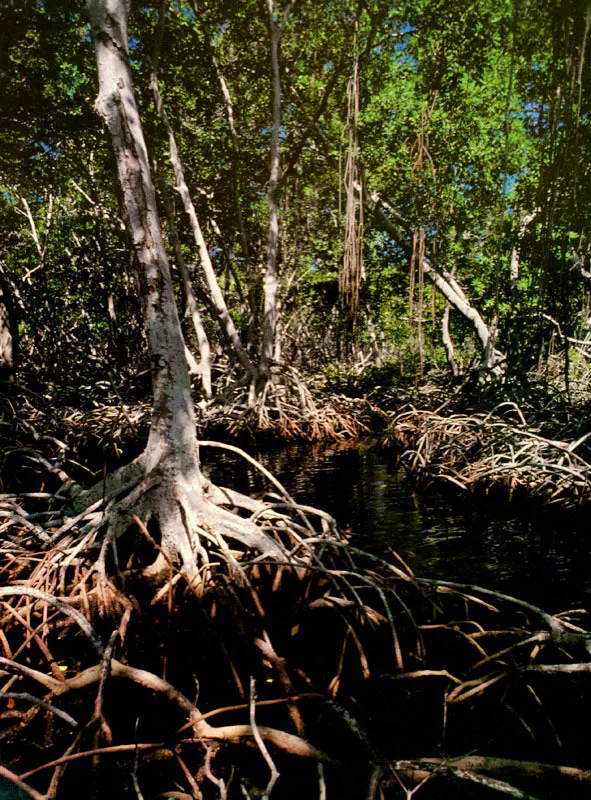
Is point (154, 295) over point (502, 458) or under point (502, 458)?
over

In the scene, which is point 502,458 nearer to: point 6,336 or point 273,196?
point 273,196

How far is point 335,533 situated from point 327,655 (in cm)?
76

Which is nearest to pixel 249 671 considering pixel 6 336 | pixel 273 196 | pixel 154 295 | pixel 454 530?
pixel 154 295

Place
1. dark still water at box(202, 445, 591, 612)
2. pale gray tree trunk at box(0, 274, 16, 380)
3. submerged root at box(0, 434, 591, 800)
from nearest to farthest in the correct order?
submerged root at box(0, 434, 591, 800) → dark still water at box(202, 445, 591, 612) → pale gray tree trunk at box(0, 274, 16, 380)

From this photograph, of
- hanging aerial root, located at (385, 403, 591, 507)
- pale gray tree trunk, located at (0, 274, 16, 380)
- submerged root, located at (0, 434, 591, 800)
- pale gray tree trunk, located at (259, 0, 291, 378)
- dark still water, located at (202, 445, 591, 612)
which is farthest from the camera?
pale gray tree trunk, located at (259, 0, 291, 378)

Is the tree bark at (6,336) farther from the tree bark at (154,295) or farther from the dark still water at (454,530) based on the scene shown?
the tree bark at (154,295)

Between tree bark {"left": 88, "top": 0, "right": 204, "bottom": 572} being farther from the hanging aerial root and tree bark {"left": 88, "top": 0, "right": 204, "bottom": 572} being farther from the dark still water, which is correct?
the hanging aerial root

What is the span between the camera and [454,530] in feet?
16.1

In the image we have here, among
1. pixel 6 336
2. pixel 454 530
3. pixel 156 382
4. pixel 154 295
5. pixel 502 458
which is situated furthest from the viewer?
pixel 6 336

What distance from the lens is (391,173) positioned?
11539mm

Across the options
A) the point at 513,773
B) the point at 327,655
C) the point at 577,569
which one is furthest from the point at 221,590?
the point at 577,569

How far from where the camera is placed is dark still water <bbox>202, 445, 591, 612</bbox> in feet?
12.2

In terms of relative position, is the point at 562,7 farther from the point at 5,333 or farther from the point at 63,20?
the point at 63,20

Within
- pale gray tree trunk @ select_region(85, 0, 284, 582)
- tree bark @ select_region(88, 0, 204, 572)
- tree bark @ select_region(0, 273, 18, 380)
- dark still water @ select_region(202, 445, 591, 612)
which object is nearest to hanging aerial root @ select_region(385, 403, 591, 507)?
dark still water @ select_region(202, 445, 591, 612)
